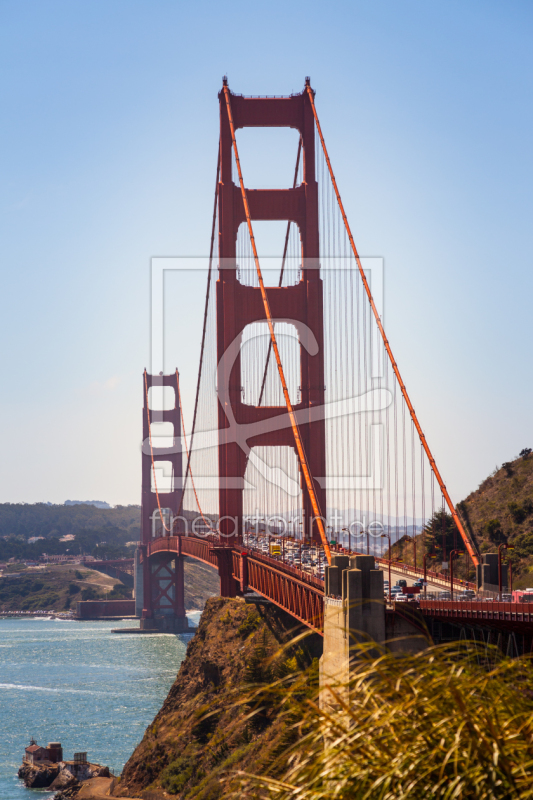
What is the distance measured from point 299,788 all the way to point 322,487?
41.0 metres

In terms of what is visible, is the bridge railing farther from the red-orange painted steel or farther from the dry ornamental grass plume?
the dry ornamental grass plume

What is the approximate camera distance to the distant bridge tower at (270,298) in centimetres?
4972

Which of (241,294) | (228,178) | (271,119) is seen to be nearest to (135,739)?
(241,294)

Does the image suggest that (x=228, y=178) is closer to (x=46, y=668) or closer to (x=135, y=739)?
(x=135, y=739)

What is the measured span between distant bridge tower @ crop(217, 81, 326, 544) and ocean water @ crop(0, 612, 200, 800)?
1595cm

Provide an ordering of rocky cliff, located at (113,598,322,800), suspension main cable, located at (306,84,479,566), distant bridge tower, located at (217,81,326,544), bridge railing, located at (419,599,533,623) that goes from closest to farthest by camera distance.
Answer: bridge railing, located at (419,599,533,623), suspension main cable, located at (306,84,479,566), rocky cliff, located at (113,598,322,800), distant bridge tower, located at (217,81,326,544)

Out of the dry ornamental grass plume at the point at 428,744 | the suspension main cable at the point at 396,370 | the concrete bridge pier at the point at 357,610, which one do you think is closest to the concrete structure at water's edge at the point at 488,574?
the suspension main cable at the point at 396,370

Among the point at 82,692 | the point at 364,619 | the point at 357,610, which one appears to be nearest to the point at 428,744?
the point at 357,610

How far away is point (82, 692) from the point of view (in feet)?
228

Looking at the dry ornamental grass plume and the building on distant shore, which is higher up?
the dry ornamental grass plume

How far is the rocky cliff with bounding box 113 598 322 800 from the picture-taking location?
3619 cm

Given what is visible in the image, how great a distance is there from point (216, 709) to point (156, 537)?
266 feet

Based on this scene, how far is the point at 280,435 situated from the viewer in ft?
167

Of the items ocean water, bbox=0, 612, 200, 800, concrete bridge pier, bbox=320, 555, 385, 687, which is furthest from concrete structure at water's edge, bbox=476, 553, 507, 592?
ocean water, bbox=0, 612, 200, 800
